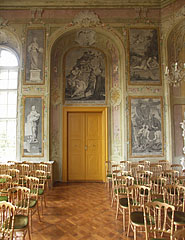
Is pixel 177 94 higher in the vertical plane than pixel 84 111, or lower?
higher

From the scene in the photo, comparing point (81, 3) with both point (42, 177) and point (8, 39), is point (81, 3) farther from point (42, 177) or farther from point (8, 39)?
point (42, 177)

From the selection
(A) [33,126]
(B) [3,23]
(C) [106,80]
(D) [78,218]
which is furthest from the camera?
(C) [106,80]

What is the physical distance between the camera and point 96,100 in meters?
8.93

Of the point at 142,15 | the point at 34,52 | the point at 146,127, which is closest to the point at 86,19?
the point at 142,15

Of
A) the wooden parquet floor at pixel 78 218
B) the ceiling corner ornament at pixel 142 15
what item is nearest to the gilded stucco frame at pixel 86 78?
the ceiling corner ornament at pixel 142 15

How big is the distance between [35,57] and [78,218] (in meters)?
6.54

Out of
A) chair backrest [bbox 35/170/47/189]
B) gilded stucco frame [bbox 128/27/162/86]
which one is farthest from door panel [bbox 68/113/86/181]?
gilded stucco frame [bbox 128/27/162/86]

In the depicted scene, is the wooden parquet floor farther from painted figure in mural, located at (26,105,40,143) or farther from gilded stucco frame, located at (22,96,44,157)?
painted figure in mural, located at (26,105,40,143)

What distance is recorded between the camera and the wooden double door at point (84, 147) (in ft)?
28.8

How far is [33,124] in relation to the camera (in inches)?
312

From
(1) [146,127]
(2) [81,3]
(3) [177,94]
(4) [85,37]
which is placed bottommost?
(1) [146,127]

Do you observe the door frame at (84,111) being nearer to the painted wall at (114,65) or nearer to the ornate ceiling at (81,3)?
the painted wall at (114,65)

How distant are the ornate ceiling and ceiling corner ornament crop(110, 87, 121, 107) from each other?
3670mm

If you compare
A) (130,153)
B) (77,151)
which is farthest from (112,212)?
(77,151)
